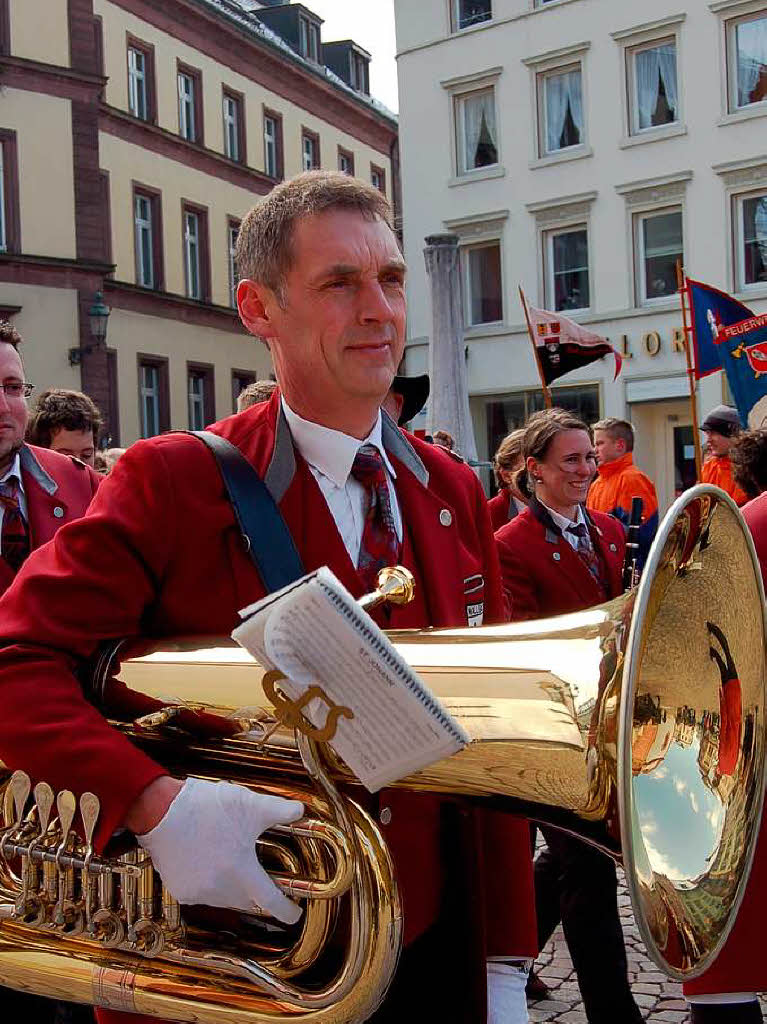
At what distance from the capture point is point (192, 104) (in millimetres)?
25984

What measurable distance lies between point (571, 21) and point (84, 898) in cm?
2218

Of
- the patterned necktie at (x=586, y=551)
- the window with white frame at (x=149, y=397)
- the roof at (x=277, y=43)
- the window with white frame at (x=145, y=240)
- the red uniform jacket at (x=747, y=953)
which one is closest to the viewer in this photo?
the red uniform jacket at (x=747, y=953)

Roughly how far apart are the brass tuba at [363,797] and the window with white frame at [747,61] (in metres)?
20.0

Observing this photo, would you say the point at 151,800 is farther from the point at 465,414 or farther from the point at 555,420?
the point at 465,414

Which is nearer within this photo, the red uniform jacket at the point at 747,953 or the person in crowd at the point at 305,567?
the person in crowd at the point at 305,567

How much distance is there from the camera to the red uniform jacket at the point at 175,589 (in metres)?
1.69

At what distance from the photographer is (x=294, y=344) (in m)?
1.94

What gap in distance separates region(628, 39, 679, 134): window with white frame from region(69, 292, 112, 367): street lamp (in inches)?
377

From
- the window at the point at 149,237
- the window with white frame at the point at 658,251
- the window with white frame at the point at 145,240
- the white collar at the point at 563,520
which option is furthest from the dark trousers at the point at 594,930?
the window at the point at 149,237

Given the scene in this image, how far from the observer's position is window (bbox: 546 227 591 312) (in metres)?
21.8

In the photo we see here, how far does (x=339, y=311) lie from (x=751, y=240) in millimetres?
19438

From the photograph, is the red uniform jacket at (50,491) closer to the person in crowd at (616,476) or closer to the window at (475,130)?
the person in crowd at (616,476)

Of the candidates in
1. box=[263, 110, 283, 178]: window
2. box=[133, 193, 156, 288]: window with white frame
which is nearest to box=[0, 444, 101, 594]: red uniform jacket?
box=[133, 193, 156, 288]: window with white frame

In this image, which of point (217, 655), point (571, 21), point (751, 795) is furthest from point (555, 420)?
point (571, 21)
